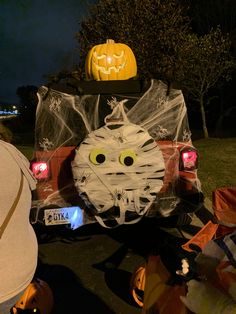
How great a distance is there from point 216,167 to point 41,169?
6510mm

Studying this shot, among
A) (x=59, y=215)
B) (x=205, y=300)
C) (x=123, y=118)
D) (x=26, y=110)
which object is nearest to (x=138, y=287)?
(x=59, y=215)

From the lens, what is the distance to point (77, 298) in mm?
4191


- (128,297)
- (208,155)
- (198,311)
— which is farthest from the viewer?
(208,155)

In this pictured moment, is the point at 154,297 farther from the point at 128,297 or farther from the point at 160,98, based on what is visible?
the point at 160,98

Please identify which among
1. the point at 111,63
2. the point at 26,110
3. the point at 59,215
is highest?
the point at 111,63

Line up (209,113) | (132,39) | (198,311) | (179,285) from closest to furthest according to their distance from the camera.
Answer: (198,311) < (179,285) < (132,39) < (209,113)

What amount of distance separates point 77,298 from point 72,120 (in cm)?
198

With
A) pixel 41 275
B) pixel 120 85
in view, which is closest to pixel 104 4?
pixel 120 85

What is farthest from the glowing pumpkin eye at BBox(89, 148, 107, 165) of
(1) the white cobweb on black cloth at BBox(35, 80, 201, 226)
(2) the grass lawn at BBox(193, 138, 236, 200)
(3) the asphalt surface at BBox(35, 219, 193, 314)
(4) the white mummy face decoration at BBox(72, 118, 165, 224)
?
(2) the grass lawn at BBox(193, 138, 236, 200)

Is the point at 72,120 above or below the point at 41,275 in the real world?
above

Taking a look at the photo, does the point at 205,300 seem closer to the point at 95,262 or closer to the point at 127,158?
the point at 127,158

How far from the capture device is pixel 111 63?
661cm

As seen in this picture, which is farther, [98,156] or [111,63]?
[111,63]

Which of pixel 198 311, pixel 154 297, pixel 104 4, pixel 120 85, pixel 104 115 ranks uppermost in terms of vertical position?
pixel 104 4
